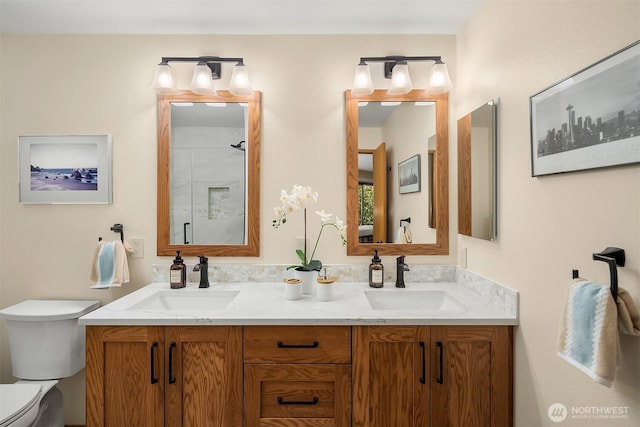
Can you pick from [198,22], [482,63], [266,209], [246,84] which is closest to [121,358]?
[266,209]

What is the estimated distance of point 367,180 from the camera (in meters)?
2.08

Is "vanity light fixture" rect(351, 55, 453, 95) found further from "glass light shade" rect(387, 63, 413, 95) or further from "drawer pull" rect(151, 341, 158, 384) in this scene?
"drawer pull" rect(151, 341, 158, 384)

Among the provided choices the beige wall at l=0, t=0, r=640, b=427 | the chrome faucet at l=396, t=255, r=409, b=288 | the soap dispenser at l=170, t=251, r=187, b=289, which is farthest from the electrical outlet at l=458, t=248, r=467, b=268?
the soap dispenser at l=170, t=251, r=187, b=289

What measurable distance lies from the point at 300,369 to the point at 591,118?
1402 millimetres

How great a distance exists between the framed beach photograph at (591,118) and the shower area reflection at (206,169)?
1.54 metres

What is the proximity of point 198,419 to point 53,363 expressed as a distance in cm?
99

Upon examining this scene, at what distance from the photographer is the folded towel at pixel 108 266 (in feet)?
6.55

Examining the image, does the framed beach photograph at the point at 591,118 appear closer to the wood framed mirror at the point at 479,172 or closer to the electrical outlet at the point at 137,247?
the wood framed mirror at the point at 479,172

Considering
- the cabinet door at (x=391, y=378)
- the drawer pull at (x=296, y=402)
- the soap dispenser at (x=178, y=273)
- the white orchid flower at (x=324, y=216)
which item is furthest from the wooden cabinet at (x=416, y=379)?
the soap dispenser at (x=178, y=273)

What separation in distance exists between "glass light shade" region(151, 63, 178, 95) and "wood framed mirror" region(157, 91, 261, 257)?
3.9 inches

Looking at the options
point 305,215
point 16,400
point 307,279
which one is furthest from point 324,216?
point 16,400

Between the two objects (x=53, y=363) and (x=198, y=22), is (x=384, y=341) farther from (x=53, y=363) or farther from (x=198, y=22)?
(x=198, y=22)

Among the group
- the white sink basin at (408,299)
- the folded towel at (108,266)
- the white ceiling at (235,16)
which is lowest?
the white sink basin at (408,299)

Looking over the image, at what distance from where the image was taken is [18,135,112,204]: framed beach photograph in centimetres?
209
